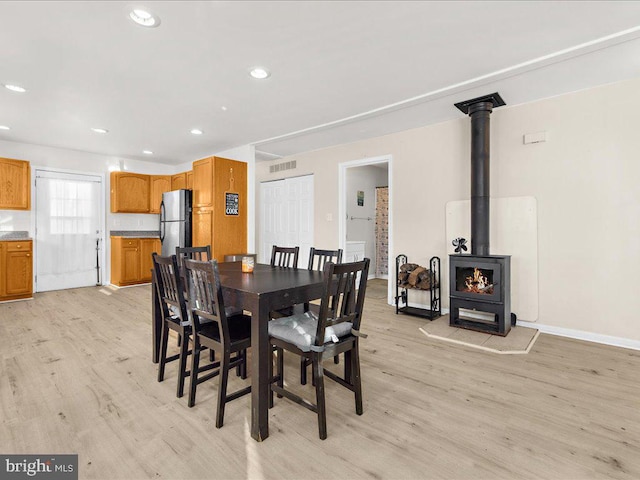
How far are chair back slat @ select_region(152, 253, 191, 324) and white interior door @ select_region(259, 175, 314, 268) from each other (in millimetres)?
3518

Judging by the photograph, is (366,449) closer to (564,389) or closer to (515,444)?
(515,444)

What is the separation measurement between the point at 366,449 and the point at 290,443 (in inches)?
15.7

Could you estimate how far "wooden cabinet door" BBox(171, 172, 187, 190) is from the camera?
6392mm

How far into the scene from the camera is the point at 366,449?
1668 mm

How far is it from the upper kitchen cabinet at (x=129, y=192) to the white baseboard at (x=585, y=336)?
22.1ft

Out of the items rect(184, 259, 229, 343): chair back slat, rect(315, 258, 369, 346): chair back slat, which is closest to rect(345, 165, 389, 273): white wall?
rect(315, 258, 369, 346): chair back slat

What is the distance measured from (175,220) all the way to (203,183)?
96 cm

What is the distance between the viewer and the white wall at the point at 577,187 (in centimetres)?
311

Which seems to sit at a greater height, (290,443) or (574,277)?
(574,277)

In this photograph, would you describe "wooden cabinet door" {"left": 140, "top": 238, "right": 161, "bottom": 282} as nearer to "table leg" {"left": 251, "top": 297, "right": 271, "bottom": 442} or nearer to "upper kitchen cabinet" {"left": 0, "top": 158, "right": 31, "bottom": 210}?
"upper kitchen cabinet" {"left": 0, "top": 158, "right": 31, "bottom": 210}

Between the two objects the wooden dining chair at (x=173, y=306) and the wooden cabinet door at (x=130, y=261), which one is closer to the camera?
the wooden dining chair at (x=173, y=306)

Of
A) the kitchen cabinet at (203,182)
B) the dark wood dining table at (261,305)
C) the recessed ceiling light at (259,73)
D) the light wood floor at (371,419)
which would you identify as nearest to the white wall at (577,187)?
the light wood floor at (371,419)

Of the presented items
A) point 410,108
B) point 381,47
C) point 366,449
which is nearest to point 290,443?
point 366,449

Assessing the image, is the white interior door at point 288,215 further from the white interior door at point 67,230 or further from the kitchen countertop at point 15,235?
the kitchen countertop at point 15,235
